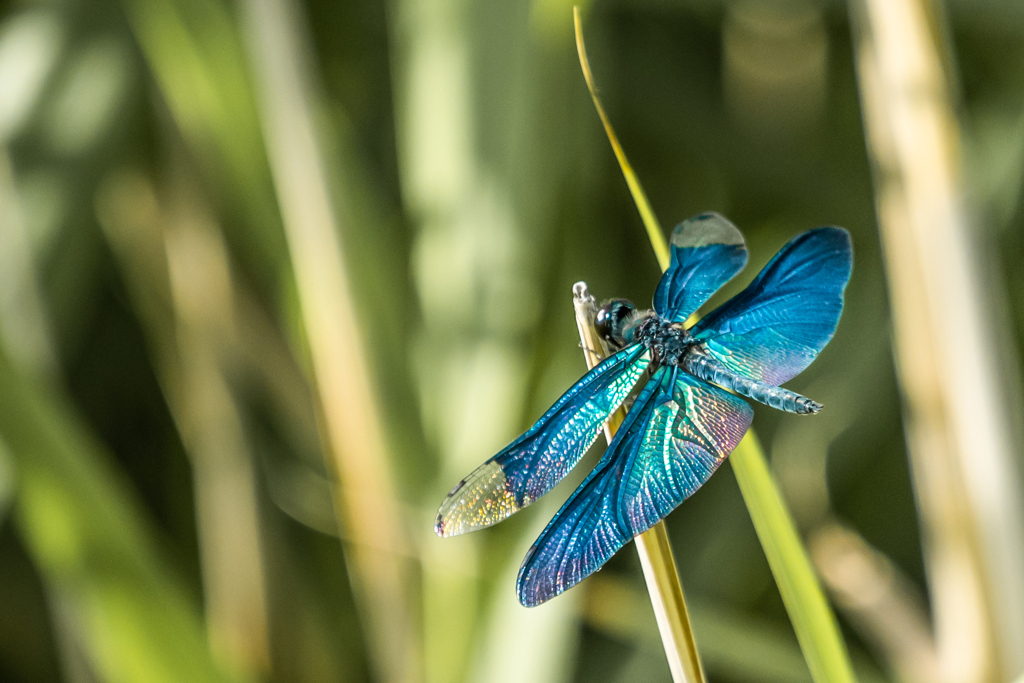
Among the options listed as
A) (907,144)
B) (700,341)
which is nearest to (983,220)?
(907,144)

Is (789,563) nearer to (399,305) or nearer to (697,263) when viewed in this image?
(697,263)

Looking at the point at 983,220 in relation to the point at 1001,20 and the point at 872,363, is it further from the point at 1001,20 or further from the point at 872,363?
the point at 1001,20

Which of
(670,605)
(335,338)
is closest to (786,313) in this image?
(670,605)

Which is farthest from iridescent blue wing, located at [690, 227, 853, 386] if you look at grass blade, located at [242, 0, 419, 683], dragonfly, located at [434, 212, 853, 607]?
grass blade, located at [242, 0, 419, 683]

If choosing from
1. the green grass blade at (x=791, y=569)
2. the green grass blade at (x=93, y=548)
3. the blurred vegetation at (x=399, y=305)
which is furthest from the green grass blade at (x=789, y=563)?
the green grass blade at (x=93, y=548)

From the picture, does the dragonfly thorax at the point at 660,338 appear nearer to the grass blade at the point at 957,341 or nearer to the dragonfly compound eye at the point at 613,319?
the dragonfly compound eye at the point at 613,319

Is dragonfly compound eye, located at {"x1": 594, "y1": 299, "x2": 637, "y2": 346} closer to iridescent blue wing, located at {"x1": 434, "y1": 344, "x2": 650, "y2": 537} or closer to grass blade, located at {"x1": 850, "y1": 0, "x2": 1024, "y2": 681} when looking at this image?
iridescent blue wing, located at {"x1": 434, "y1": 344, "x2": 650, "y2": 537}
